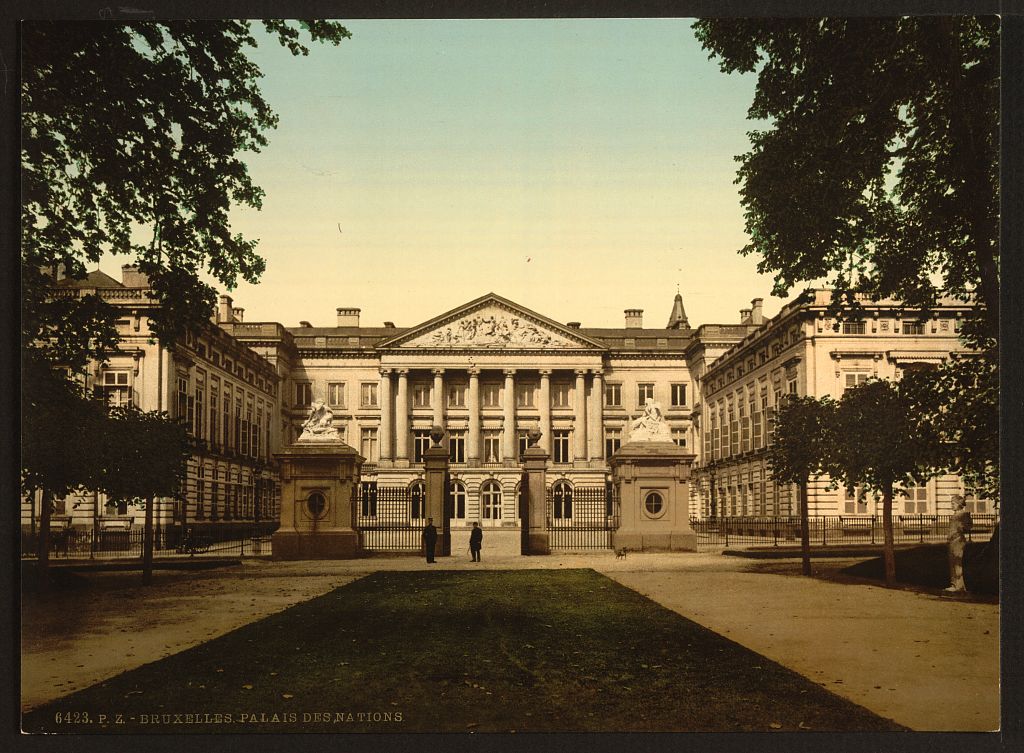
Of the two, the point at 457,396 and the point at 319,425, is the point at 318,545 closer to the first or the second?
the point at 319,425

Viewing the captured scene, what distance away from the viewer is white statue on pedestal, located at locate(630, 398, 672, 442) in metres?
21.0

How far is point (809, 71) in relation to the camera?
11383 millimetres

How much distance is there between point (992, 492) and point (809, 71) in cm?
546

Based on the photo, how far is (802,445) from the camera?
13062mm

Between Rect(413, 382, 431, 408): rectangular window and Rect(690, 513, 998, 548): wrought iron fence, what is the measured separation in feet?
138

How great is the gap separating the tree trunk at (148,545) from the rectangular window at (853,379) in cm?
969

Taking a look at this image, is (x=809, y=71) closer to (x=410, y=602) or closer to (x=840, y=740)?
(x=840, y=740)

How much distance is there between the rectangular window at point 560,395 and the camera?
5753 centimetres

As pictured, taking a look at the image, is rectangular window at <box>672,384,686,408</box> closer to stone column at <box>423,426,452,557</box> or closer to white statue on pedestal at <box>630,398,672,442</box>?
white statue on pedestal at <box>630,398,672,442</box>

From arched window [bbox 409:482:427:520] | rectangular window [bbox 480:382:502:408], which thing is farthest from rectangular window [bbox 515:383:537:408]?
arched window [bbox 409:482:427:520]

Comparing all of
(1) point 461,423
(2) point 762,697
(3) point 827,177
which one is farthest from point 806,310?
(1) point 461,423

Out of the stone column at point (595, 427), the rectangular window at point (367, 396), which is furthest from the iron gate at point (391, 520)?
the stone column at point (595, 427)

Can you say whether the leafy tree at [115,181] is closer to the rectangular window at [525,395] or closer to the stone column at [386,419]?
the stone column at [386,419]

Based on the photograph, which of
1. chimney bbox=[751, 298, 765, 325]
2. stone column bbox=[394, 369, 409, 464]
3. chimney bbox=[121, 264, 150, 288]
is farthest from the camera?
stone column bbox=[394, 369, 409, 464]
